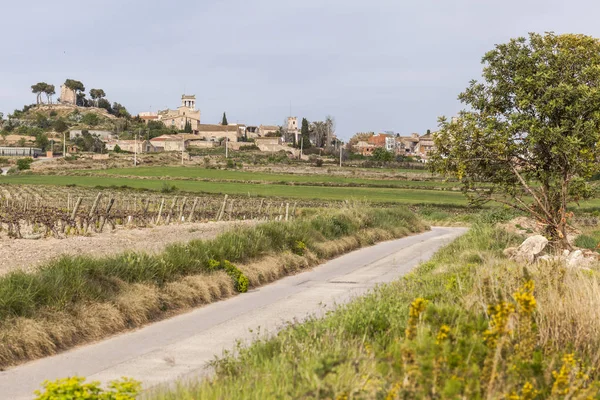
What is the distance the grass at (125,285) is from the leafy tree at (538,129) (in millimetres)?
5959

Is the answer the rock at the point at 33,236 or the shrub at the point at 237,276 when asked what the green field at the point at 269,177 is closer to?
the rock at the point at 33,236

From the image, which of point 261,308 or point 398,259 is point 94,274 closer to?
point 261,308

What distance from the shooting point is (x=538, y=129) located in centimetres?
2245

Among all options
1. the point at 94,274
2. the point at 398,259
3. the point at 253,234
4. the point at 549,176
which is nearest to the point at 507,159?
the point at 549,176

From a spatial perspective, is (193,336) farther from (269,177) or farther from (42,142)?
(42,142)

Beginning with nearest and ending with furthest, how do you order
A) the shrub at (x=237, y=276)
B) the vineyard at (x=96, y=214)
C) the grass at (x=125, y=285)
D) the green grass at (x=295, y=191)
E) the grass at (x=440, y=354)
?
the grass at (x=440, y=354), the grass at (x=125, y=285), the shrub at (x=237, y=276), the vineyard at (x=96, y=214), the green grass at (x=295, y=191)

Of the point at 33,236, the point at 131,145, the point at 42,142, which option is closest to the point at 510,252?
the point at 33,236

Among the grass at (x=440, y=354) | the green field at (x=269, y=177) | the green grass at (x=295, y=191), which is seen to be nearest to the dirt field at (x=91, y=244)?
the grass at (x=440, y=354)

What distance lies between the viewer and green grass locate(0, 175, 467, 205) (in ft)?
252

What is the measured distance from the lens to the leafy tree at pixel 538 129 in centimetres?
2239

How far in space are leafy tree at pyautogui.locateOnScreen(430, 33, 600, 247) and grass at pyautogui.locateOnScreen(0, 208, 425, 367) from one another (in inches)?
235

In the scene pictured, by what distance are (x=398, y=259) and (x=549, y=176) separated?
5.97m

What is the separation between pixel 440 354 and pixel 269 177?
3876 inches

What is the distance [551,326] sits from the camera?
8.95 metres
